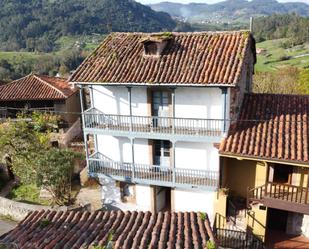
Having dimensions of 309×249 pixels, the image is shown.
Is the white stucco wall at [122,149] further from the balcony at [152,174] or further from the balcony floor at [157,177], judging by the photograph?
the balcony floor at [157,177]

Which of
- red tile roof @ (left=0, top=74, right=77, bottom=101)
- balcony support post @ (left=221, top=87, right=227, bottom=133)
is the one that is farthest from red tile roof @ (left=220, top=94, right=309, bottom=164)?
red tile roof @ (left=0, top=74, right=77, bottom=101)

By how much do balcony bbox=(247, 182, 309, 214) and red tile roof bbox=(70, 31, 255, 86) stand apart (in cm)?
539

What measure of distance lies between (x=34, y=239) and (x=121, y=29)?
125362mm

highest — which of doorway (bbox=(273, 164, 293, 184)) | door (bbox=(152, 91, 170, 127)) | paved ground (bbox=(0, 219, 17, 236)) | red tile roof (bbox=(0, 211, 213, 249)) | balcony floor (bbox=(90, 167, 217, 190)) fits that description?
door (bbox=(152, 91, 170, 127))

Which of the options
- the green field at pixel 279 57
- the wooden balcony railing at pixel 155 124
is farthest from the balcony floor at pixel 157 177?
the green field at pixel 279 57

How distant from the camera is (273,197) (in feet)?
53.9

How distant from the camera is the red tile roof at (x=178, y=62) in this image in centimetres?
1701

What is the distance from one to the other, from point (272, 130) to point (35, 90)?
21.7 meters

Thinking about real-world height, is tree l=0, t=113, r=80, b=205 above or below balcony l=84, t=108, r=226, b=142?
below

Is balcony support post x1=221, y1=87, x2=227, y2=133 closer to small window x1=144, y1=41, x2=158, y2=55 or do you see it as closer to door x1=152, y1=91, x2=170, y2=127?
door x1=152, y1=91, x2=170, y2=127

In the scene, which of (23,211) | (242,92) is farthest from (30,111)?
(242,92)

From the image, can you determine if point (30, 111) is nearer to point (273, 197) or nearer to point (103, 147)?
point (103, 147)

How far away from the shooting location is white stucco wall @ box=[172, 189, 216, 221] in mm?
19328

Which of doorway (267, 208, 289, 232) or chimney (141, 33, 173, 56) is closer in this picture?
chimney (141, 33, 173, 56)
